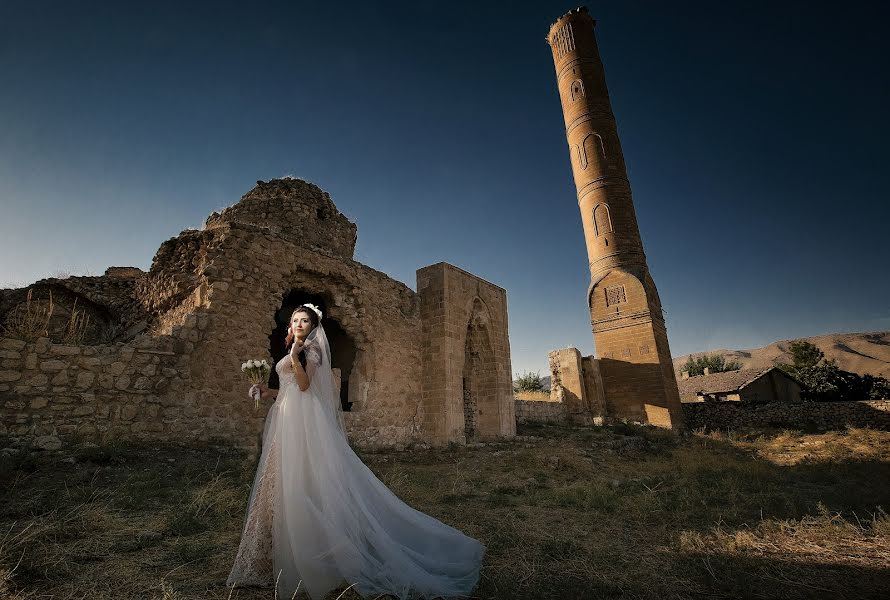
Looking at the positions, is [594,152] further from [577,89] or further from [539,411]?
[539,411]

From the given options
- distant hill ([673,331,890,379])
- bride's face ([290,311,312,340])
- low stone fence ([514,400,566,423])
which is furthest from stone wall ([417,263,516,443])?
distant hill ([673,331,890,379])

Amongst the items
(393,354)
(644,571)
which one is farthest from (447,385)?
(644,571)

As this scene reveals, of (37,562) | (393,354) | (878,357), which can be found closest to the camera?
(37,562)

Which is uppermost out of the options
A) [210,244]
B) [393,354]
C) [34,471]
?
[210,244]

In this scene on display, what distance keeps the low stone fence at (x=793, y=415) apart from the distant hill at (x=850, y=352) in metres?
39.7

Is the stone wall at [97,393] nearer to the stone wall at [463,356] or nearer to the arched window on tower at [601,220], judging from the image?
the stone wall at [463,356]

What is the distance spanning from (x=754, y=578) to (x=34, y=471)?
690 centimetres

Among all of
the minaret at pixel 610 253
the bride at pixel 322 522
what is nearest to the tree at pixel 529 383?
the minaret at pixel 610 253

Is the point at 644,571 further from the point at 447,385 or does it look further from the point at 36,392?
the point at 447,385

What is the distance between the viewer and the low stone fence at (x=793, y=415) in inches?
613

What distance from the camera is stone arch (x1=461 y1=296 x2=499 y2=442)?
40.9 ft

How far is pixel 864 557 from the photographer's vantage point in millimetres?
3199

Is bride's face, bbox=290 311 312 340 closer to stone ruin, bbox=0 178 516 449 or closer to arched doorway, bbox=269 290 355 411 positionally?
stone ruin, bbox=0 178 516 449

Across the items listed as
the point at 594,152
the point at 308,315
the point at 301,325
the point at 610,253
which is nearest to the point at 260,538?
the point at 301,325
